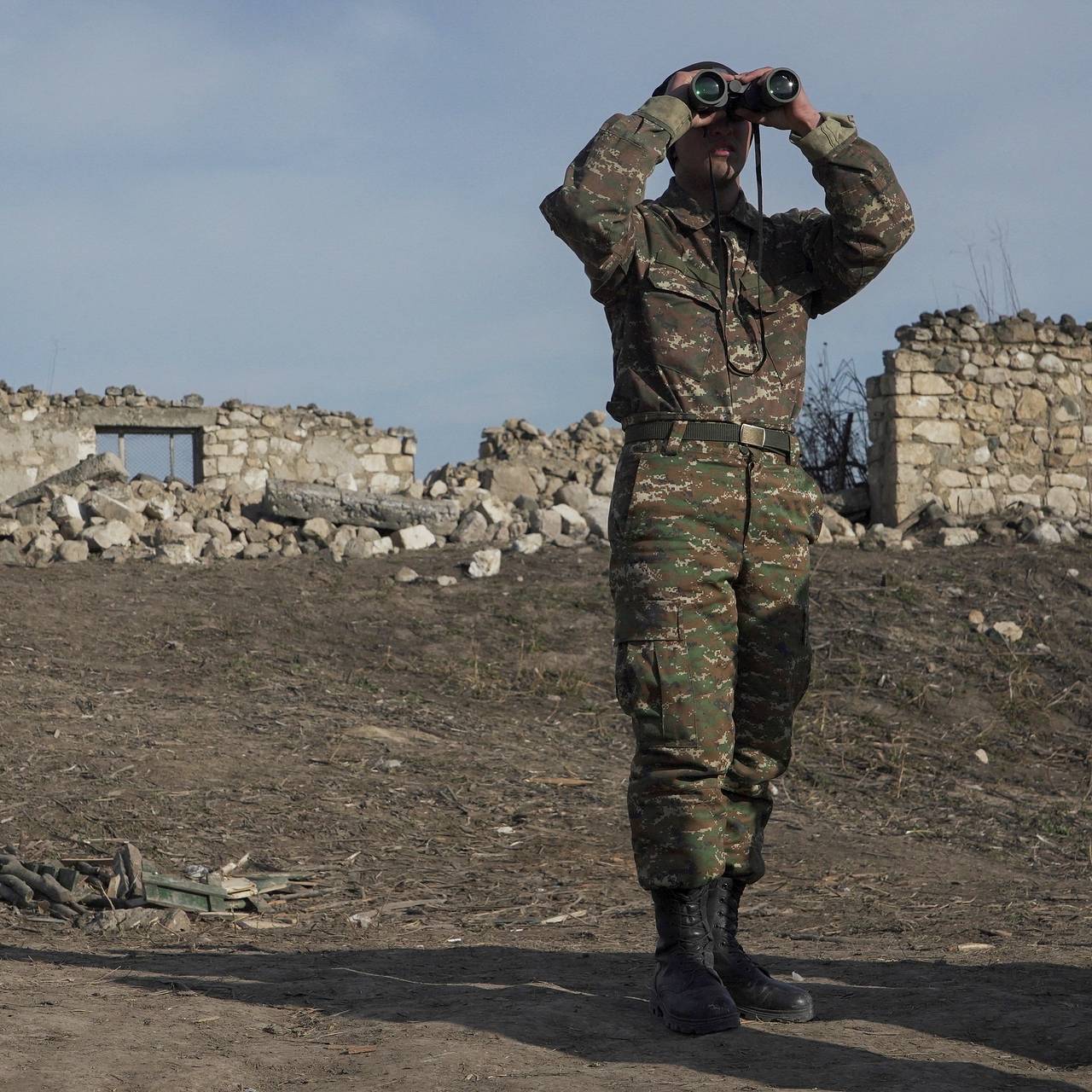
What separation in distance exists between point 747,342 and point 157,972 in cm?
225

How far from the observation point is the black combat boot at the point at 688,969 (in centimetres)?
281

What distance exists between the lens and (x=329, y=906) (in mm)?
4684

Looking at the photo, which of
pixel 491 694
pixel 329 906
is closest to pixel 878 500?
pixel 491 694

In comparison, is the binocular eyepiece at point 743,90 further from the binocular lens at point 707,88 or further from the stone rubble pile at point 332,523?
the stone rubble pile at point 332,523

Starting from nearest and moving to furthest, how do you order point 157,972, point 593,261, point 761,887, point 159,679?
point 593,261, point 157,972, point 761,887, point 159,679

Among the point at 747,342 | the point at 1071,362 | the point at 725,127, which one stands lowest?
the point at 747,342

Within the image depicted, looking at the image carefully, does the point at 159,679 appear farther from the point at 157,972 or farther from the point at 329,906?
the point at 157,972

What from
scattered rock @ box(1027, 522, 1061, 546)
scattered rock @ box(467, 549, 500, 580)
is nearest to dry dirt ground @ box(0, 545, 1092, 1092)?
scattered rock @ box(467, 549, 500, 580)

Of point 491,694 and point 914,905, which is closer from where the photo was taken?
point 914,905

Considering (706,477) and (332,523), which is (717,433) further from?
(332,523)

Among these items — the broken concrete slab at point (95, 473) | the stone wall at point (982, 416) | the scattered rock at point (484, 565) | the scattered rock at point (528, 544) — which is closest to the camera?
the scattered rock at point (484, 565)

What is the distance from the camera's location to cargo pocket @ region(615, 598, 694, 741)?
9.57 ft

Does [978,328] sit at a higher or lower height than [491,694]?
higher

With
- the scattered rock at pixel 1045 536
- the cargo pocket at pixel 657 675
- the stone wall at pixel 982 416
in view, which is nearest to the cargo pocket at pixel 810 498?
the cargo pocket at pixel 657 675
